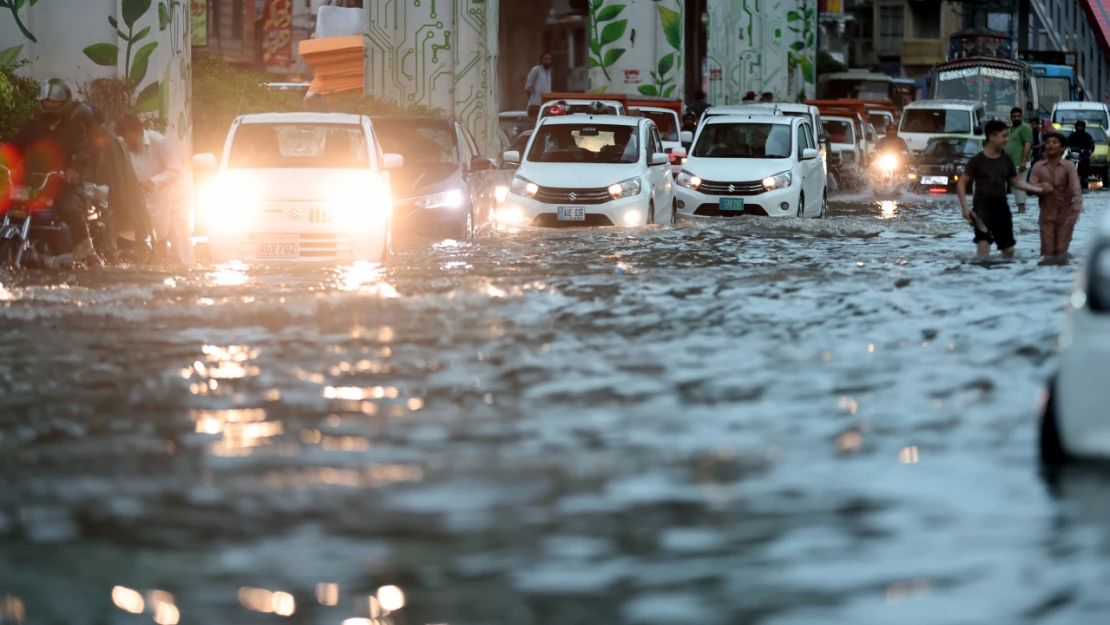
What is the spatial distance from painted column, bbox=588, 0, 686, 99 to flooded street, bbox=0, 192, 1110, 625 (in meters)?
35.6

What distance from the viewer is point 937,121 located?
1773 inches

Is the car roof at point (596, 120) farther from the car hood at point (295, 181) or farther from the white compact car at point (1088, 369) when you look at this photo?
the white compact car at point (1088, 369)

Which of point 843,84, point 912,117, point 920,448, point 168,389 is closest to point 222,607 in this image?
point 920,448

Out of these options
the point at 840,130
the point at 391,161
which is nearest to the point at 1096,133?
the point at 840,130

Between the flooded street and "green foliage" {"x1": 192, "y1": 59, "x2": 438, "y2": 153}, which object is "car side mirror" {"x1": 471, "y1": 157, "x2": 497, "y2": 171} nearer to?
the flooded street

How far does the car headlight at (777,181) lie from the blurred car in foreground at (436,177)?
15.6 ft

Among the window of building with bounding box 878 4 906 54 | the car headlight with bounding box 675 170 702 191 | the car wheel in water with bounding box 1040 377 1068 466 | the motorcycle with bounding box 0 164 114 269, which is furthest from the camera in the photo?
the window of building with bounding box 878 4 906 54

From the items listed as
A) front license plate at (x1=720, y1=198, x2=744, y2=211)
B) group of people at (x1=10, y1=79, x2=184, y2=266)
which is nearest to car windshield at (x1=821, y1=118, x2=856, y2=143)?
front license plate at (x1=720, y1=198, x2=744, y2=211)

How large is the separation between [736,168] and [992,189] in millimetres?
9432

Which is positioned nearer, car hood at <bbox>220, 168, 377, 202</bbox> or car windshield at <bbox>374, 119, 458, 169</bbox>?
car hood at <bbox>220, 168, 377, 202</bbox>

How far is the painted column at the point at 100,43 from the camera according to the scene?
2373 centimetres

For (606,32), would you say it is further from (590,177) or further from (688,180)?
(590,177)

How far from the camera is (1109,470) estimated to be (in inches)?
274

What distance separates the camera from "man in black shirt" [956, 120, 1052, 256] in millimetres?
16969
